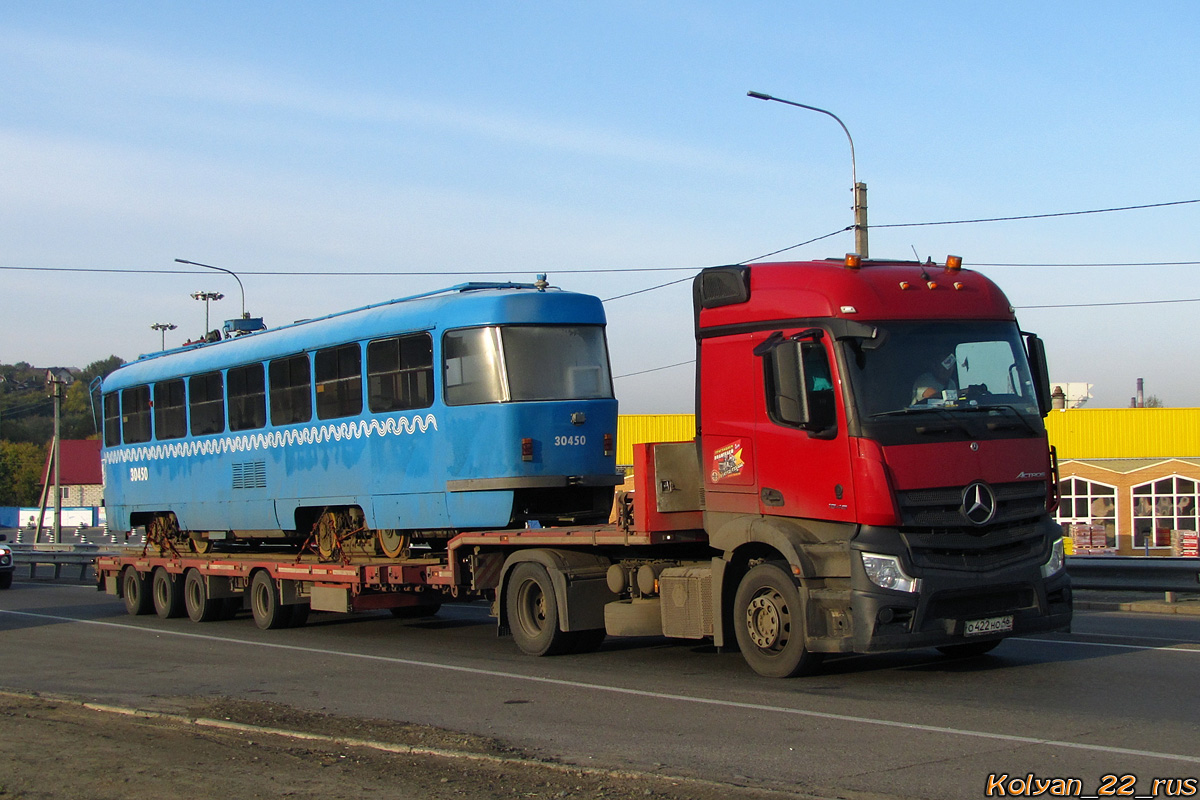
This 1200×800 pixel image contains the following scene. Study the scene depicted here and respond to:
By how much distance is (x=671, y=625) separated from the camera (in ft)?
37.7

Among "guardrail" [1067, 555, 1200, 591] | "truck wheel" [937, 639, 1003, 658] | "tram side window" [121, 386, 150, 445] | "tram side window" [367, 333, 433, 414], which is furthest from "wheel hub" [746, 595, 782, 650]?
"tram side window" [121, 386, 150, 445]

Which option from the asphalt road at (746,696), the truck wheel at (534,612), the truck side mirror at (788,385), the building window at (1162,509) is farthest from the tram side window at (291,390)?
the building window at (1162,509)

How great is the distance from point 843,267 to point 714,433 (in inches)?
71.4

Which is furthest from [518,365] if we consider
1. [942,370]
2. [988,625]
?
[988,625]

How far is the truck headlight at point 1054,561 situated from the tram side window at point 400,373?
6921 mm

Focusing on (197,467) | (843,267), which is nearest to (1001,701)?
(843,267)

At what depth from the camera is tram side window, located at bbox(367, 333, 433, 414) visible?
14492mm

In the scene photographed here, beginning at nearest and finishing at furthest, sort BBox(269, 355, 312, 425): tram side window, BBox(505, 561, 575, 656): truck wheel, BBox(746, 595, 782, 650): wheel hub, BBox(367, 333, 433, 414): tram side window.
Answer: BBox(746, 595, 782, 650): wheel hub
BBox(505, 561, 575, 656): truck wheel
BBox(367, 333, 433, 414): tram side window
BBox(269, 355, 312, 425): tram side window

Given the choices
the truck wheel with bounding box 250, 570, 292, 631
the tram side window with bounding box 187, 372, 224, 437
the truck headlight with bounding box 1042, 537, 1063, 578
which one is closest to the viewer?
the truck headlight with bounding box 1042, 537, 1063, 578

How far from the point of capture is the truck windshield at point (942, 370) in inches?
391

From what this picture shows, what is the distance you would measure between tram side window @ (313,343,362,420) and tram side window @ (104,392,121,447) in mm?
7822

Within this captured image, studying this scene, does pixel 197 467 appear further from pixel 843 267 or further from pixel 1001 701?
pixel 1001 701

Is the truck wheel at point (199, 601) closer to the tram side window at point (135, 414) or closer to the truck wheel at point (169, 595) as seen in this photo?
the truck wheel at point (169, 595)

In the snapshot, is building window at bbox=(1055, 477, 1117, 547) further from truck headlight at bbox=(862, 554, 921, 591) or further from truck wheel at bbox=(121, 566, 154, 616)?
truck headlight at bbox=(862, 554, 921, 591)
